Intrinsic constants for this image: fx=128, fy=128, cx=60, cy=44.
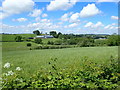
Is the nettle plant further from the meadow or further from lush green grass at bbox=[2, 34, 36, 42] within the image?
lush green grass at bbox=[2, 34, 36, 42]

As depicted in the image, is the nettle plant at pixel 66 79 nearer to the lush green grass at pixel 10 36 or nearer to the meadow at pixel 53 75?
the meadow at pixel 53 75

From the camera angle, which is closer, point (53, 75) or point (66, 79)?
point (66, 79)

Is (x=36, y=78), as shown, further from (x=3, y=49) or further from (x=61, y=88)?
(x=3, y=49)

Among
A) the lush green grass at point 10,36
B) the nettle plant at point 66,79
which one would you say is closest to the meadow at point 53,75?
the nettle plant at point 66,79

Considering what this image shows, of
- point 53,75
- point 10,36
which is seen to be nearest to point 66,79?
point 53,75

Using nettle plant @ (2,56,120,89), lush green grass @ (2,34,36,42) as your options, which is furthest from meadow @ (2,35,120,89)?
lush green grass @ (2,34,36,42)

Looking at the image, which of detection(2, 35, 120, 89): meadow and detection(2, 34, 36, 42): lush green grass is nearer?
detection(2, 35, 120, 89): meadow

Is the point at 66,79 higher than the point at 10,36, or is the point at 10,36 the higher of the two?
the point at 10,36

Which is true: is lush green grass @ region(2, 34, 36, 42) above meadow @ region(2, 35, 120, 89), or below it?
above

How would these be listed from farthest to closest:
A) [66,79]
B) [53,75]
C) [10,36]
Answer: [10,36]
[53,75]
[66,79]

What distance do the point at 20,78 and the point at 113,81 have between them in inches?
60.7

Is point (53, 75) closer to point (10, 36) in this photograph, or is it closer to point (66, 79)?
point (66, 79)

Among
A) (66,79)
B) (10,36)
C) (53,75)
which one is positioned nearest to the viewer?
(66,79)

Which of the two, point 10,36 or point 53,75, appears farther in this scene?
point 10,36
